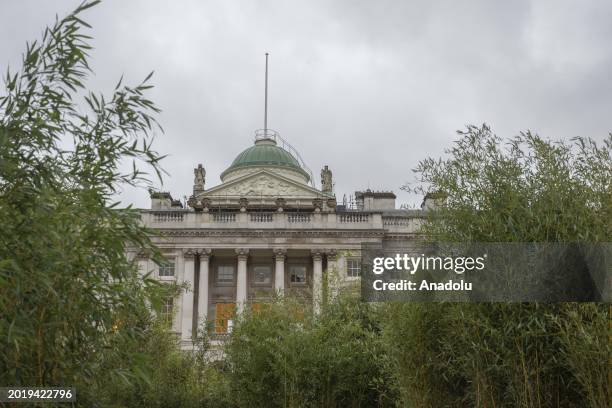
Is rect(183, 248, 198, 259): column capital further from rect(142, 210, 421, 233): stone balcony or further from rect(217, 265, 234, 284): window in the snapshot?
rect(217, 265, 234, 284): window

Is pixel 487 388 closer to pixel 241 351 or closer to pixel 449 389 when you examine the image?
pixel 449 389

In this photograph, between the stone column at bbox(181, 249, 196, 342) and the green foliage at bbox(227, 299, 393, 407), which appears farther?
the stone column at bbox(181, 249, 196, 342)

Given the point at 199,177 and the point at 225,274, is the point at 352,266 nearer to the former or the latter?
the point at 225,274

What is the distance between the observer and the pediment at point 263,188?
48.9 metres

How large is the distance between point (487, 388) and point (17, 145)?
6.82 m

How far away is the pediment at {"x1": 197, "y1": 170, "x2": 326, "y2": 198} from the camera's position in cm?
4891

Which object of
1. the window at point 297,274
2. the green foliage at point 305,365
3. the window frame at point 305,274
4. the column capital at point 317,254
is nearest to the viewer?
the green foliage at point 305,365

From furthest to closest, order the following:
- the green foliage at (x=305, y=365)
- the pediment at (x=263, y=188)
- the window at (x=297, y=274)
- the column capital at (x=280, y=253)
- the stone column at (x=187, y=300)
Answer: the pediment at (x=263, y=188)
the window at (x=297, y=274)
the column capital at (x=280, y=253)
the stone column at (x=187, y=300)
the green foliage at (x=305, y=365)

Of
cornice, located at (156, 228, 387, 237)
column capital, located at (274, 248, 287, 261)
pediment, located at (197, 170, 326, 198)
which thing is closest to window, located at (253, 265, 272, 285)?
column capital, located at (274, 248, 287, 261)

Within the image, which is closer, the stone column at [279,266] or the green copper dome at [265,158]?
the stone column at [279,266]

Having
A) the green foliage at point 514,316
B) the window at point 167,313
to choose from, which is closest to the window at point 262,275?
the window at point 167,313

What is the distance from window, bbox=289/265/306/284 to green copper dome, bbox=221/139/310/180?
747 cm

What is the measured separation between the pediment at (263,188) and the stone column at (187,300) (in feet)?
15.4

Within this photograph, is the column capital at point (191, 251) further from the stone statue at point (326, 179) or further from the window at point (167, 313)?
the stone statue at point (326, 179)
